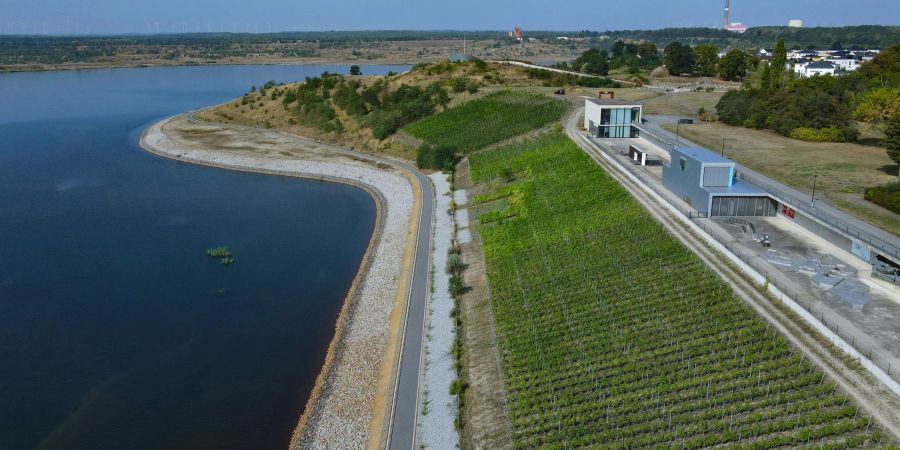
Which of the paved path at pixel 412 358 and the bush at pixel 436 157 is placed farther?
the bush at pixel 436 157

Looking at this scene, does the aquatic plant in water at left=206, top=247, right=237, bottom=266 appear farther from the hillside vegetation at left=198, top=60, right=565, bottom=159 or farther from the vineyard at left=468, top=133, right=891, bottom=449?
the hillside vegetation at left=198, top=60, right=565, bottom=159

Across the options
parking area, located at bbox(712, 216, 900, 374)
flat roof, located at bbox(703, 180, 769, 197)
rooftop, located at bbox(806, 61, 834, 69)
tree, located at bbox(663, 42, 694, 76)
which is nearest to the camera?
parking area, located at bbox(712, 216, 900, 374)

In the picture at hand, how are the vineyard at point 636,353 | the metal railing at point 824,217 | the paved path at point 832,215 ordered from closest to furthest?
the vineyard at point 636,353 < the metal railing at point 824,217 < the paved path at point 832,215

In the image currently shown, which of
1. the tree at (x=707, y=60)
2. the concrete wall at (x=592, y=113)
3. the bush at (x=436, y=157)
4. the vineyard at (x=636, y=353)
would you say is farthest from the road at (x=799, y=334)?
the tree at (x=707, y=60)

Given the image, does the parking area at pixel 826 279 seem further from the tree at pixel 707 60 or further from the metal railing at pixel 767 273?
the tree at pixel 707 60

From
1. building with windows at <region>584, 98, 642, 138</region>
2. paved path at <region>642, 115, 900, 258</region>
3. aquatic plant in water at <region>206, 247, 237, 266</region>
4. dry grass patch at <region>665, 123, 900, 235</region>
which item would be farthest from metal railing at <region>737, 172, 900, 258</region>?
aquatic plant in water at <region>206, 247, 237, 266</region>

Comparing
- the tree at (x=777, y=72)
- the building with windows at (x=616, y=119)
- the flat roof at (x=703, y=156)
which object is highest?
the tree at (x=777, y=72)
